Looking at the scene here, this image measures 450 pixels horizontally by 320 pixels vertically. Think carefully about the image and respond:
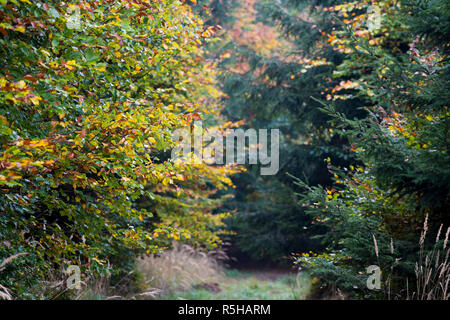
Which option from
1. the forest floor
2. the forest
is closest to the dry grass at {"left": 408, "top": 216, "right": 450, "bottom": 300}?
the forest

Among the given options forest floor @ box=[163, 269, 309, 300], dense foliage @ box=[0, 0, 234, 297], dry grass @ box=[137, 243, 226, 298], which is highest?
dense foliage @ box=[0, 0, 234, 297]

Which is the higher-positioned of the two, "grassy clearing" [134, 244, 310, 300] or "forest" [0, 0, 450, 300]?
"forest" [0, 0, 450, 300]

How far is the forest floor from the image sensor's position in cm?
913

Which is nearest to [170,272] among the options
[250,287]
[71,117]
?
[250,287]

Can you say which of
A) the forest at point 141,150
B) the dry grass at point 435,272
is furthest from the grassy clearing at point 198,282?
the dry grass at point 435,272

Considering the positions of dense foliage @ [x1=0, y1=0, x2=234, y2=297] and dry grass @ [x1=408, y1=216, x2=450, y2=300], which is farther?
dry grass @ [x1=408, y1=216, x2=450, y2=300]

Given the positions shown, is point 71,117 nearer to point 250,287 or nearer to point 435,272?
point 435,272

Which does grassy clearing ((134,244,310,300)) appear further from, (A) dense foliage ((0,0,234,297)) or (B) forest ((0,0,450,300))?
(A) dense foliage ((0,0,234,297))

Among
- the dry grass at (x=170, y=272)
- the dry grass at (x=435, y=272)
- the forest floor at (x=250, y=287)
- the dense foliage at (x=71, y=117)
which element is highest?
the dense foliage at (x=71, y=117)

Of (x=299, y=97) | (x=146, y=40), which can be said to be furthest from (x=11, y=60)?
(x=299, y=97)

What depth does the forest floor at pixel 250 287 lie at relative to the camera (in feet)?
29.9

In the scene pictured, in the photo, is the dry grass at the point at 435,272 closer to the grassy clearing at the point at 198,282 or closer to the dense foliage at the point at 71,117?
the dense foliage at the point at 71,117

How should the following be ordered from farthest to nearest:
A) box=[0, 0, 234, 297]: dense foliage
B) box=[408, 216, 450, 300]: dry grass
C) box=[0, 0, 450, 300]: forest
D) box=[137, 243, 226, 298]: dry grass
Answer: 1. box=[137, 243, 226, 298]: dry grass
2. box=[408, 216, 450, 300]: dry grass
3. box=[0, 0, 450, 300]: forest
4. box=[0, 0, 234, 297]: dense foliage
